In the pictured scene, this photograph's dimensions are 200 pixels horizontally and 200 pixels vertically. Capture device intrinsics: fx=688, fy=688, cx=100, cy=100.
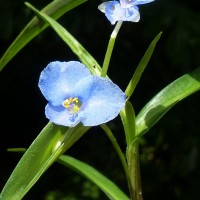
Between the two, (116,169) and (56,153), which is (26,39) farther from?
(116,169)

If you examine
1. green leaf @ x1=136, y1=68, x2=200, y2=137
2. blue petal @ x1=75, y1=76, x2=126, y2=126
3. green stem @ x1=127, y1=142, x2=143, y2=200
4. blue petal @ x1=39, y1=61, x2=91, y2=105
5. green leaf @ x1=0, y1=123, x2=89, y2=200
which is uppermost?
blue petal @ x1=39, y1=61, x2=91, y2=105

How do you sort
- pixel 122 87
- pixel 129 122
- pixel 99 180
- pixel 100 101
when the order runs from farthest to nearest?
1. pixel 122 87
2. pixel 99 180
3. pixel 129 122
4. pixel 100 101

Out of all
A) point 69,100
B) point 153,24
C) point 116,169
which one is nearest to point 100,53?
point 153,24

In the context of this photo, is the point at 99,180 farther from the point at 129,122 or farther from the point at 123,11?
the point at 123,11

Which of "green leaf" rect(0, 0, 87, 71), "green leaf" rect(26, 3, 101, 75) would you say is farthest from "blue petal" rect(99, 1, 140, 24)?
"green leaf" rect(0, 0, 87, 71)

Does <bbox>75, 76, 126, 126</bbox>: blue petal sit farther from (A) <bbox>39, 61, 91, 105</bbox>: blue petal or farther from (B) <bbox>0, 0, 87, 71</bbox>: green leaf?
(B) <bbox>0, 0, 87, 71</bbox>: green leaf

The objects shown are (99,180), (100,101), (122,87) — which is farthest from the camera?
(122,87)

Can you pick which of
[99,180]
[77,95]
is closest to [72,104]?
[77,95]
